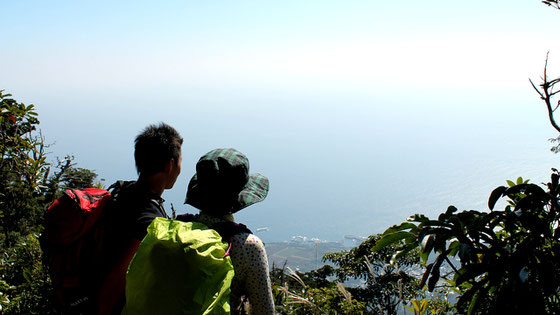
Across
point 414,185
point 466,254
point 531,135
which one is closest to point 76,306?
point 466,254

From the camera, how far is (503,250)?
Result: 1.61m

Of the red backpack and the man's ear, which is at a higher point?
the man's ear

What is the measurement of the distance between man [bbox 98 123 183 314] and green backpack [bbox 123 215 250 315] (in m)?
0.22

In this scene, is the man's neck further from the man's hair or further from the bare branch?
the bare branch

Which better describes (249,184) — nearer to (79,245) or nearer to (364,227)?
(79,245)

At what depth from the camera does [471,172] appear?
14475 centimetres

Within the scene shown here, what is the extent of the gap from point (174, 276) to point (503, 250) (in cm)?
124

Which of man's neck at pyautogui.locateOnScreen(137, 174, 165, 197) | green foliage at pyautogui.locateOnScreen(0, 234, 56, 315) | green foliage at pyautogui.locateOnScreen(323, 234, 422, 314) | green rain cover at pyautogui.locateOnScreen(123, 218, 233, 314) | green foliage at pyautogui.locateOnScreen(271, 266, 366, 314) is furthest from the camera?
green foliage at pyautogui.locateOnScreen(323, 234, 422, 314)

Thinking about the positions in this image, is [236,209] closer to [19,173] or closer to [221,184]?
[221,184]

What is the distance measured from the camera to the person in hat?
4.40 ft

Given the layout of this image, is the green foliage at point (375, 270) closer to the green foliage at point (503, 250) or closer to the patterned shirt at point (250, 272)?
the green foliage at point (503, 250)

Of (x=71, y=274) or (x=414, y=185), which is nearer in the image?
(x=71, y=274)

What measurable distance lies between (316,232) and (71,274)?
100 meters

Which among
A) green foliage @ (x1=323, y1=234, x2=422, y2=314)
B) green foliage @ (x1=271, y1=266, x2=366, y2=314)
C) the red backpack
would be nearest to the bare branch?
green foliage @ (x1=271, y1=266, x2=366, y2=314)
